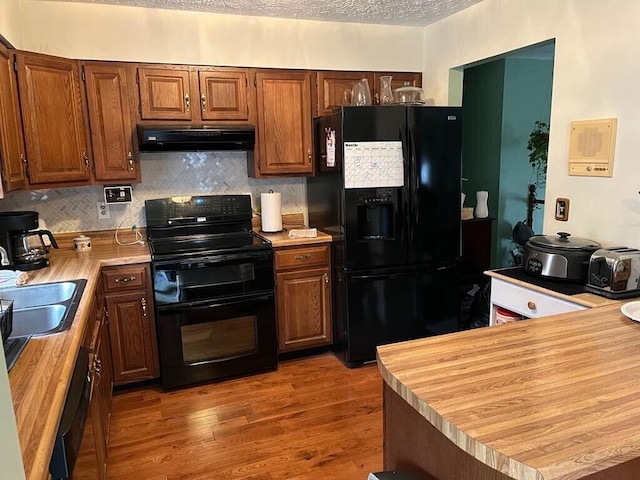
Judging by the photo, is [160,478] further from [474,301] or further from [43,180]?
[474,301]

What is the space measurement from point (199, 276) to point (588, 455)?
94.4 inches

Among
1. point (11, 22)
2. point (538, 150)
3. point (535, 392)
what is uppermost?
point (11, 22)

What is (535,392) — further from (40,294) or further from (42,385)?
(40,294)

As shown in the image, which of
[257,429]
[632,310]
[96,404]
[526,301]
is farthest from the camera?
[257,429]

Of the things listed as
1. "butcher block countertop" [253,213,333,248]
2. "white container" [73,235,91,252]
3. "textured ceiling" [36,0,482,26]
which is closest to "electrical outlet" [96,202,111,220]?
"white container" [73,235,91,252]

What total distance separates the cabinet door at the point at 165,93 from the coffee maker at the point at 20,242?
3.18 ft

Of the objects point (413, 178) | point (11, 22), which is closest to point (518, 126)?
point (413, 178)

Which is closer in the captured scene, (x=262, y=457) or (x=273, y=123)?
(x=262, y=457)

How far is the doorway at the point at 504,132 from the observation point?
447 centimetres

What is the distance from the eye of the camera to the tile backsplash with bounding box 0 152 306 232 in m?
3.15

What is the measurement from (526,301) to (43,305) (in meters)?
2.23

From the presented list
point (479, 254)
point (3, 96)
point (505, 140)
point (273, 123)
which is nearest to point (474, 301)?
point (479, 254)

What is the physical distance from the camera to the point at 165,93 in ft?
10.1

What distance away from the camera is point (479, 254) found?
3.96 m
